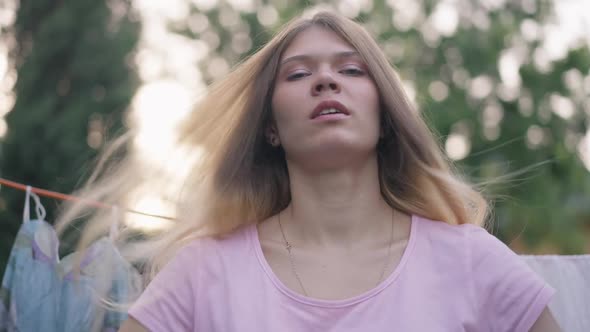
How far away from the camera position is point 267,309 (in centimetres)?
191

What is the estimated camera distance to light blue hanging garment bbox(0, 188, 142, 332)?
236 cm

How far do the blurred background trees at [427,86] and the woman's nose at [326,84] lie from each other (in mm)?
4515

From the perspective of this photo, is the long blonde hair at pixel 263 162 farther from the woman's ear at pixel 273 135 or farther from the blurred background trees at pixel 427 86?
the blurred background trees at pixel 427 86

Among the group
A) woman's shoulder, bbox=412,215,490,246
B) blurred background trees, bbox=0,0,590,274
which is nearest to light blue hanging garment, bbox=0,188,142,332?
woman's shoulder, bbox=412,215,490,246

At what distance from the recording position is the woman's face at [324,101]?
2.01 metres

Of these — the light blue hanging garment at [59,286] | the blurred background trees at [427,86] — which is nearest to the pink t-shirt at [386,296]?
the light blue hanging garment at [59,286]

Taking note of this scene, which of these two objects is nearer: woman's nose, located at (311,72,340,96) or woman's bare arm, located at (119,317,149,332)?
woman's bare arm, located at (119,317,149,332)

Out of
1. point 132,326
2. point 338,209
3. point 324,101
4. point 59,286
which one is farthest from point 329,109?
point 59,286

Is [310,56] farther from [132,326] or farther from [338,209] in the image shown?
[132,326]

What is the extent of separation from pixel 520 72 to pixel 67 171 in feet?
23.8

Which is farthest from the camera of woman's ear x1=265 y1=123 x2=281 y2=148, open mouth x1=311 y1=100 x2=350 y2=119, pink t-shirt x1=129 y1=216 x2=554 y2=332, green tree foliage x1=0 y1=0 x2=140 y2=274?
green tree foliage x1=0 y1=0 x2=140 y2=274

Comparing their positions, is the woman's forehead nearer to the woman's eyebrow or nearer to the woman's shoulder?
the woman's eyebrow

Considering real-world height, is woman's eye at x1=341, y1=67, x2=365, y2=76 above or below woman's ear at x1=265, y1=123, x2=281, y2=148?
above

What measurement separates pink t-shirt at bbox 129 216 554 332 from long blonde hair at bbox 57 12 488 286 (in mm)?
169
